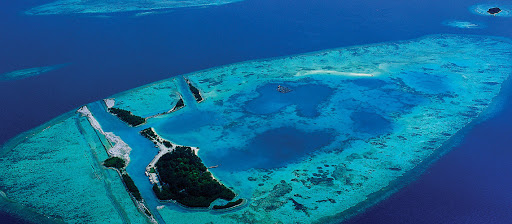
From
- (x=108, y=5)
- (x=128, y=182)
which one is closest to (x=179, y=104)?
(x=128, y=182)

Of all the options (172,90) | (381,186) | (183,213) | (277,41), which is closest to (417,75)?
(277,41)

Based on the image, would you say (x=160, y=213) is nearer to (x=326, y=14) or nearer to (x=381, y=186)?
(x=381, y=186)

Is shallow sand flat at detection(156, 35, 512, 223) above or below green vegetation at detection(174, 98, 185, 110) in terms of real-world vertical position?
below

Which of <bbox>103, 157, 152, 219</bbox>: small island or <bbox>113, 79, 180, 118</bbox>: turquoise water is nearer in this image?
<bbox>103, 157, 152, 219</bbox>: small island

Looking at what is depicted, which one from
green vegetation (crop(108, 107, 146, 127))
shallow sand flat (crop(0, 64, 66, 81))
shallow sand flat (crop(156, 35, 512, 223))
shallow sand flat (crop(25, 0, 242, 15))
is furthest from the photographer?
shallow sand flat (crop(25, 0, 242, 15))

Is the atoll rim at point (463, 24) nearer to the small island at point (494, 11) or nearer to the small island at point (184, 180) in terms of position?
the small island at point (494, 11)

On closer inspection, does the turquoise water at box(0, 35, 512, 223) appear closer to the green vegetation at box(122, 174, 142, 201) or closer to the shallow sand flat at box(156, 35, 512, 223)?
the shallow sand flat at box(156, 35, 512, 223)

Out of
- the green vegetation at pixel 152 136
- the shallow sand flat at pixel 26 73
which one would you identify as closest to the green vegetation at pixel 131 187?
the green vegetation at pixel 152 136

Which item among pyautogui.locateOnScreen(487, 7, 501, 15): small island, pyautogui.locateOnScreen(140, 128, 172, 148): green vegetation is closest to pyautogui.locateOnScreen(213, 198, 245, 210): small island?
pyautogui.locateOnScreen(140, 128, 172, 148): green vegetation
